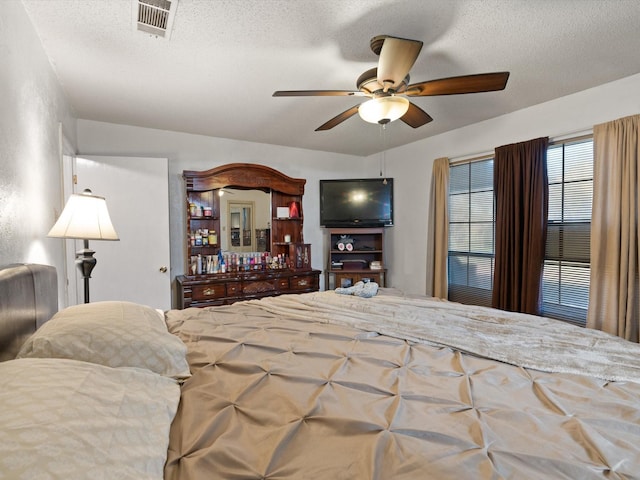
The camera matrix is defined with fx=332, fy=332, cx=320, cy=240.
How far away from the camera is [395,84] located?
76.8 inches

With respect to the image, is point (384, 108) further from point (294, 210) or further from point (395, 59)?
point (294, 210)

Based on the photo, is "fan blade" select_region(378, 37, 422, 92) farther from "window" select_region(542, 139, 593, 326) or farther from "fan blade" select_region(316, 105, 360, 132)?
"window" select_region(542, 139, 593, 326)

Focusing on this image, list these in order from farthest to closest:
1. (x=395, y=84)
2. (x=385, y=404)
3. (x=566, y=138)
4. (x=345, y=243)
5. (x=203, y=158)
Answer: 1. (x=345, y=243)
2. (x=203, y=158)
3. (x=566, y=138)
4. (x=395, y=84)
5. (x=385, y=404)

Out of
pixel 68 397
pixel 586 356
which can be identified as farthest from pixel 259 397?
pixel 586 356

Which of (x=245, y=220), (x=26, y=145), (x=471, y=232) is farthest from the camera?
(x=245, y=220)

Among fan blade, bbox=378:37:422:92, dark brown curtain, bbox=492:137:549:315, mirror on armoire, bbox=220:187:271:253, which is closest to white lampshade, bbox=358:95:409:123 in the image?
fan blade, bbox=378:37:422:92

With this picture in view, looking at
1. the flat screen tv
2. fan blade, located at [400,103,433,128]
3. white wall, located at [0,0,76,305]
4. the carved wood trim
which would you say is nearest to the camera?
white wall, located at [0,0,76,305]

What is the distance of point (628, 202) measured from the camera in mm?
2477

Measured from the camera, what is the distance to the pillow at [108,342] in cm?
103

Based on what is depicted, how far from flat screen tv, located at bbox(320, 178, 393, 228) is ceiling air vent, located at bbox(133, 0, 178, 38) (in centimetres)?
297

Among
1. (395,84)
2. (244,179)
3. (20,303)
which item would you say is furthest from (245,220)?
(20,303)

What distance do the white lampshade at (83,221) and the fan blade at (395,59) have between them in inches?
71.3

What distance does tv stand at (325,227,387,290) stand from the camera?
14.9 ft

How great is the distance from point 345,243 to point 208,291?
2029 millimetres
